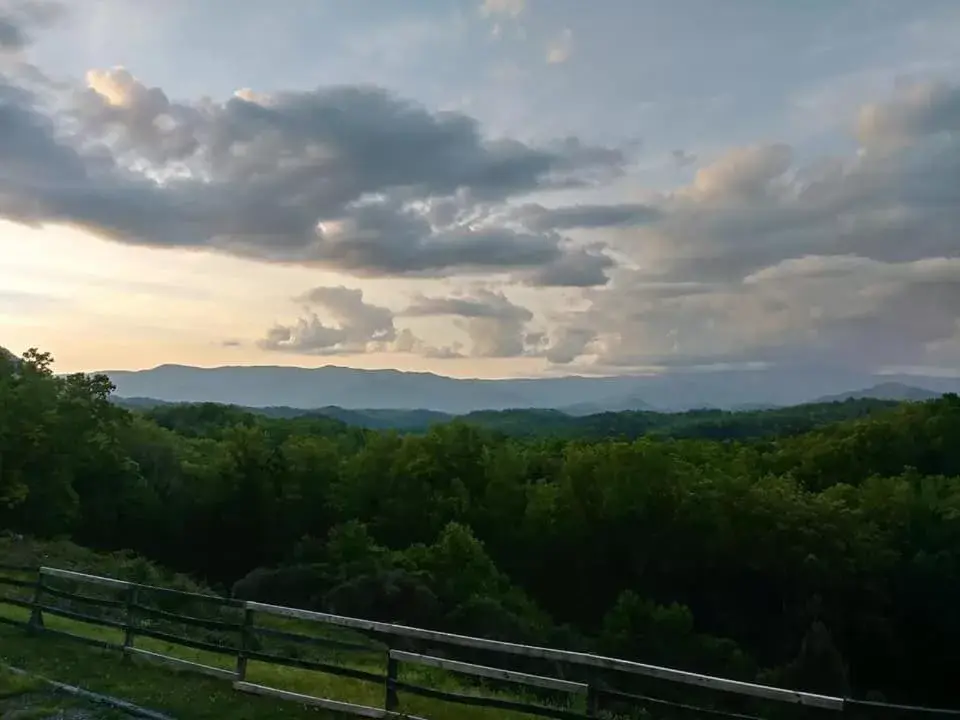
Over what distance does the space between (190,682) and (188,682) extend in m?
0.02

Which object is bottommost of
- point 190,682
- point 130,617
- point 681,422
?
point 190,682

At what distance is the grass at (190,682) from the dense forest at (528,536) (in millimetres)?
21096

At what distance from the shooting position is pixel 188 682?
1050 cm

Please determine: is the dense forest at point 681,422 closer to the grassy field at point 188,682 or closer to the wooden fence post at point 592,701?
the grassy field at point 188,682

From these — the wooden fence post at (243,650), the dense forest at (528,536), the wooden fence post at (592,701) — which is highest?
the wooden fence post at (592,701)

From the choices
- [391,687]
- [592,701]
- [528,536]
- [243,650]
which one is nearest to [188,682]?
[243,650]

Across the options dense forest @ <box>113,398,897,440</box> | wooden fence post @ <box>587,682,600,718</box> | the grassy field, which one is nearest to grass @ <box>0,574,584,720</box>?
the grassy field

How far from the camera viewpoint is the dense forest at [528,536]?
1489 inches

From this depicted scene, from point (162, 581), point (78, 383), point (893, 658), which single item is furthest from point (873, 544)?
point (78, 383)

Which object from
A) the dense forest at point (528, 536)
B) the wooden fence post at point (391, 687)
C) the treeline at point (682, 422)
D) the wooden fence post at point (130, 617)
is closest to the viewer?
the wooden fence post at point (391, 687)

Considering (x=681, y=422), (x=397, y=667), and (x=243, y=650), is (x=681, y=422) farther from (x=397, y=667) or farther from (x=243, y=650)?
(x=397, y=667)

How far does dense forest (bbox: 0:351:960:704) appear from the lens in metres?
37.8

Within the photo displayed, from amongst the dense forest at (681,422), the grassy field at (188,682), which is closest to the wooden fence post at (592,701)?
the grassy field at (188,682)

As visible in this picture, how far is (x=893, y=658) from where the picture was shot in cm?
4534
